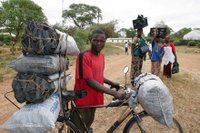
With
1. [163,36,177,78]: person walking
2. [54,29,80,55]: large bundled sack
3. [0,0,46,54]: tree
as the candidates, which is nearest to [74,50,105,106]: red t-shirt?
[54,29,80,55]: large bundled sack

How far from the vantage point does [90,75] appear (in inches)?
123

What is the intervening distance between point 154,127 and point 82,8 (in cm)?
5482

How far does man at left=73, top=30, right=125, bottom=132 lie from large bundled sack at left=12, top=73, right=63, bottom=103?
1.55 ft

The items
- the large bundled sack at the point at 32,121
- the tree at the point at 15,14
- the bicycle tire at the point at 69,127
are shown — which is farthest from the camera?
the tree at the point at 15,14

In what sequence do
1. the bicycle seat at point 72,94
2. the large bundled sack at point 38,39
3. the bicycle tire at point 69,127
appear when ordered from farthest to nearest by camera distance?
1. the bicycle tire at point 69,127
2. the bicycle seat at point 72,94
3. the large bundled sack at point 38,39

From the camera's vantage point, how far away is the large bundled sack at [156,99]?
300 cm

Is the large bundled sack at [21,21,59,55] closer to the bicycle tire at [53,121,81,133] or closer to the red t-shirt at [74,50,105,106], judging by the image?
the red t-shirt at [74,50,105,106]

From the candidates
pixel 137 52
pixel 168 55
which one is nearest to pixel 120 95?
pixel 137 52

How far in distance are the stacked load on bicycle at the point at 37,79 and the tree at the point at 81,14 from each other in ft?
177

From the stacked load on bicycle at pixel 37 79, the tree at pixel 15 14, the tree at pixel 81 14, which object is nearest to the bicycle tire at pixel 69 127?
the stacked load on bicycle at pixel 37 79

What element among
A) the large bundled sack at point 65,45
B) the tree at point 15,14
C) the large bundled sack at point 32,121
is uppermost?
the tree at point 15,14

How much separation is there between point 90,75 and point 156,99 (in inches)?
29.9

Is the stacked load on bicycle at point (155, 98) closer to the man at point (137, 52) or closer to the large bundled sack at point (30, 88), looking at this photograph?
the large bundled sack at point (30, 88)

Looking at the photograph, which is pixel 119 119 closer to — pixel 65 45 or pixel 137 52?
pixel 65 45
